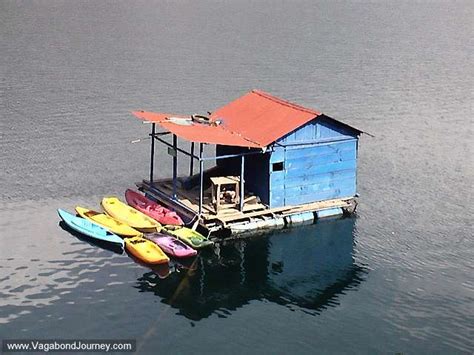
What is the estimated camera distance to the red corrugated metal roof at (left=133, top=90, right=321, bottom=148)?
51.7 m

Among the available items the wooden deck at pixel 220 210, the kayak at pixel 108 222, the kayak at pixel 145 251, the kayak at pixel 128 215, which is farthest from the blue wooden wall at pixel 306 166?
the kayak at pixel 145 251

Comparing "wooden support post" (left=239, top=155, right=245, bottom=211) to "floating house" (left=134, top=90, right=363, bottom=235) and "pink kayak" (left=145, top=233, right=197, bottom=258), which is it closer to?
"floating house" (left=134, top=90, right=363, bottom=235)

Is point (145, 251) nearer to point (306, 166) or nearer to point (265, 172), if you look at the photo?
point (265, 172)

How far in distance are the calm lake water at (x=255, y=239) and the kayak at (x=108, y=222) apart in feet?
5.75

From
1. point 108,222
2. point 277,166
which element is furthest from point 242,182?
point 108,222

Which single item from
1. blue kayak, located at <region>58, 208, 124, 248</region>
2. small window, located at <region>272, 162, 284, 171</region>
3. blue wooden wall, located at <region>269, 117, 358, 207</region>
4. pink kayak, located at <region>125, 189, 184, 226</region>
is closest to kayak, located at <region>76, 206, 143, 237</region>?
blue kayak, located at <region>58, 208, 124, 248</region>

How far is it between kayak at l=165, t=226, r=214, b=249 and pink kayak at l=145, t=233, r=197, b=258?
0.43 metres

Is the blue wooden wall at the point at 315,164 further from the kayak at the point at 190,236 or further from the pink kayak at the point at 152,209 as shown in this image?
the pink kayak at the point at 152,209

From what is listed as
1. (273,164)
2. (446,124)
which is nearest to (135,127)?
(273,164)

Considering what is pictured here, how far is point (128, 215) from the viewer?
52.0m

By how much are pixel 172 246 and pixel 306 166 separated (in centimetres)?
1167

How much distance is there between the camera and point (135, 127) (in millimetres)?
75438

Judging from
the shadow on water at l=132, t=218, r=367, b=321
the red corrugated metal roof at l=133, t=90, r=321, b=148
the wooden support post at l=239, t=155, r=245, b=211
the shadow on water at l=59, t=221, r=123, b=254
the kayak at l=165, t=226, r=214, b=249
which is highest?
the red corrugated metal roof at l=133, t=90, r=321, b=148

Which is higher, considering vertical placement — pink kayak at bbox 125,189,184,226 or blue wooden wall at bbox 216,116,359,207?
blue wooden wall at bbox 216,116,359,207
